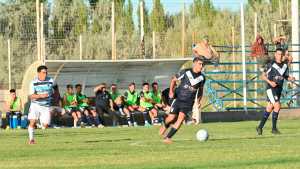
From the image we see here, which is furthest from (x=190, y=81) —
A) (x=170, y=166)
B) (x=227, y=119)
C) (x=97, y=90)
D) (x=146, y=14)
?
(x=146, y=14)

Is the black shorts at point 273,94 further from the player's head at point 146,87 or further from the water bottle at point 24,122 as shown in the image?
the water bottle at point 24,122

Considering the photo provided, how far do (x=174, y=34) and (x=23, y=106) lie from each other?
263 inches

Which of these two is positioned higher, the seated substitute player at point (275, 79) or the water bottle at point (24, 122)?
the seated substitute player at point (275, 79)

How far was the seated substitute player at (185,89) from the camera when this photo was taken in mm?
19484

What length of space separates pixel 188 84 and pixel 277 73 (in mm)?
4449

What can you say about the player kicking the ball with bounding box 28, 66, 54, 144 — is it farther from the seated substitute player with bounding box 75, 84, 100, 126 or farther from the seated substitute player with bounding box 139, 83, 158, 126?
the seated substitute player with bounding box 139, 83, 158, 126

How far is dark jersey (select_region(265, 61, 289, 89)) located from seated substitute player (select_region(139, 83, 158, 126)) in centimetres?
1066

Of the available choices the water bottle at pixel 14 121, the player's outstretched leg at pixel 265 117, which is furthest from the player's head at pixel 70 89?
the player's outstretched leg at pixel 265 117

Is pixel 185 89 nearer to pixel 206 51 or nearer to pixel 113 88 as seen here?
pixel 113 88

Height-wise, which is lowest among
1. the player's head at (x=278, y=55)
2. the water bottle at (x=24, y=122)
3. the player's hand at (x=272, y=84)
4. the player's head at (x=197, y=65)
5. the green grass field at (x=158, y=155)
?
the water bottle at (x=24, y=122)

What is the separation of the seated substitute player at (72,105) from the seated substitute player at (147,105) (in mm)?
2342

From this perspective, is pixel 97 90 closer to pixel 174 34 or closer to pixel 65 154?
pixel 174 34

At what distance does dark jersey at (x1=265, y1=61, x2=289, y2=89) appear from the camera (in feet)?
76.7

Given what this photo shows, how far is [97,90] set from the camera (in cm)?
3306
